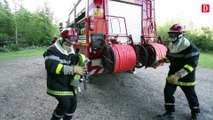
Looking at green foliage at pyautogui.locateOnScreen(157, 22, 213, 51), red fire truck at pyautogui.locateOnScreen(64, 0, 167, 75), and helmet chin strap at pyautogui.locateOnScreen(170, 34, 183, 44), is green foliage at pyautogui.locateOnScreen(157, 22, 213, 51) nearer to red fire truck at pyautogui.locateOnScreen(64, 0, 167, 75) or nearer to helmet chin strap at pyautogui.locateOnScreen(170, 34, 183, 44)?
red fire truck at pyautogui.locateOnScreen(64, 0, 167, 75)

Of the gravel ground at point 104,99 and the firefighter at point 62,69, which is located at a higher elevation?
the firefighter at point 62,69

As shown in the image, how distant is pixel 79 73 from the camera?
2.50 meters

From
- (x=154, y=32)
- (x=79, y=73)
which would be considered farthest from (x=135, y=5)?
(x=79, y=73)

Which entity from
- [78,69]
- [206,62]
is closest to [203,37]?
[206,62]

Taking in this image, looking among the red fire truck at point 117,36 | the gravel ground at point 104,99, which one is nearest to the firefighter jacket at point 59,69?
the gravel ground at point 104,99

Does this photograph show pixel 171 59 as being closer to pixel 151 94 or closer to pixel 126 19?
pixel 151 94

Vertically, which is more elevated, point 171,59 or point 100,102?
point 171,59

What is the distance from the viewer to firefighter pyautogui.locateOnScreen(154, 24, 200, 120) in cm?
331

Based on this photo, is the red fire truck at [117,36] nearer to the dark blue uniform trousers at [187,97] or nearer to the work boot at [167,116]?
the dark blue uniform trousers at [187,97]

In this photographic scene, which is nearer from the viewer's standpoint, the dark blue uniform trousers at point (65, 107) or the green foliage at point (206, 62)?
the dark blue uniform trousers at point (65, 107)

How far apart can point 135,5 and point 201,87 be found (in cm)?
295

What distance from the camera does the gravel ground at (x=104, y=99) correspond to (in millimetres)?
3566

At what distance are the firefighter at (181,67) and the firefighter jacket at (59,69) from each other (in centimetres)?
170

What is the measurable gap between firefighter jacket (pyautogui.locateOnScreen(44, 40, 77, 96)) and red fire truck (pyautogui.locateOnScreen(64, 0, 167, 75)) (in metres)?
1.40
